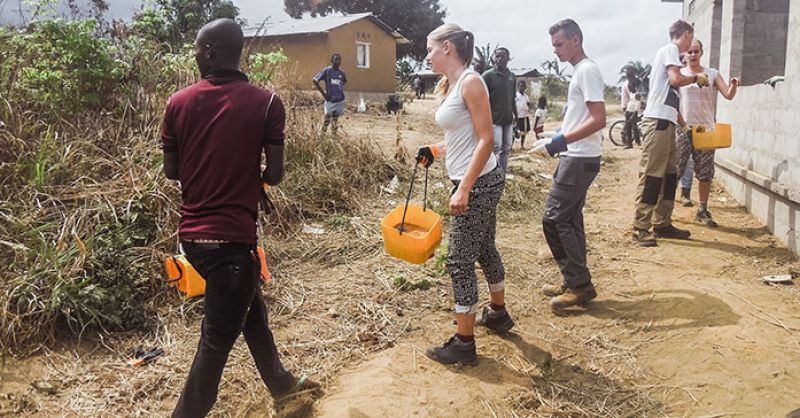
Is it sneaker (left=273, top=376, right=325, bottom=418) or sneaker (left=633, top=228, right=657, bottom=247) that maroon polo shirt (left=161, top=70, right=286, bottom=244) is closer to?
sneaker (left=273, top=376, right=325, bottom=418)

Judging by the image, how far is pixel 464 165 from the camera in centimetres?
289

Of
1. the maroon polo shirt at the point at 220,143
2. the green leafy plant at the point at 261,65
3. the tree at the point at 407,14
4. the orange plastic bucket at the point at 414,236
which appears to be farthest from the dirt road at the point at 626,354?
the tree at the point at 407,14

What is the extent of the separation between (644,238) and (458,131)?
10.2 ft

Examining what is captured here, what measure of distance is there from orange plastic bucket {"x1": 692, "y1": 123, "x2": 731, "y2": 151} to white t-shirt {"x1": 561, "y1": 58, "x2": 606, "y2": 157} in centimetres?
221

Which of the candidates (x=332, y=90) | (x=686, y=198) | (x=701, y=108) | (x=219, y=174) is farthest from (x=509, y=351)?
(x=332, y=90)

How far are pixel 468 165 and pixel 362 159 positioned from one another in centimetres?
415

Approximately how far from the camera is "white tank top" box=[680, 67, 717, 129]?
5480mm

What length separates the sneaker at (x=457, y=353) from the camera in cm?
305

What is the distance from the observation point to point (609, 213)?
6.87m

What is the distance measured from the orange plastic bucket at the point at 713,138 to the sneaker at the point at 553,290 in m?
2.28

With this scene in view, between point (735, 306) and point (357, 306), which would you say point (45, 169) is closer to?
point (357, 306)

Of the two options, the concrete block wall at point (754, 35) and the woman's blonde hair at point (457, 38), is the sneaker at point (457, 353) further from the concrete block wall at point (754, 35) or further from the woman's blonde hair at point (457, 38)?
the concrete block wall at point (754, 35)

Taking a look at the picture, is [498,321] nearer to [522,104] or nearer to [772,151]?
[772,151]

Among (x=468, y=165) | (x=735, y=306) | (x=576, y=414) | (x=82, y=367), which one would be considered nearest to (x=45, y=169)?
(x=82, y=367)
